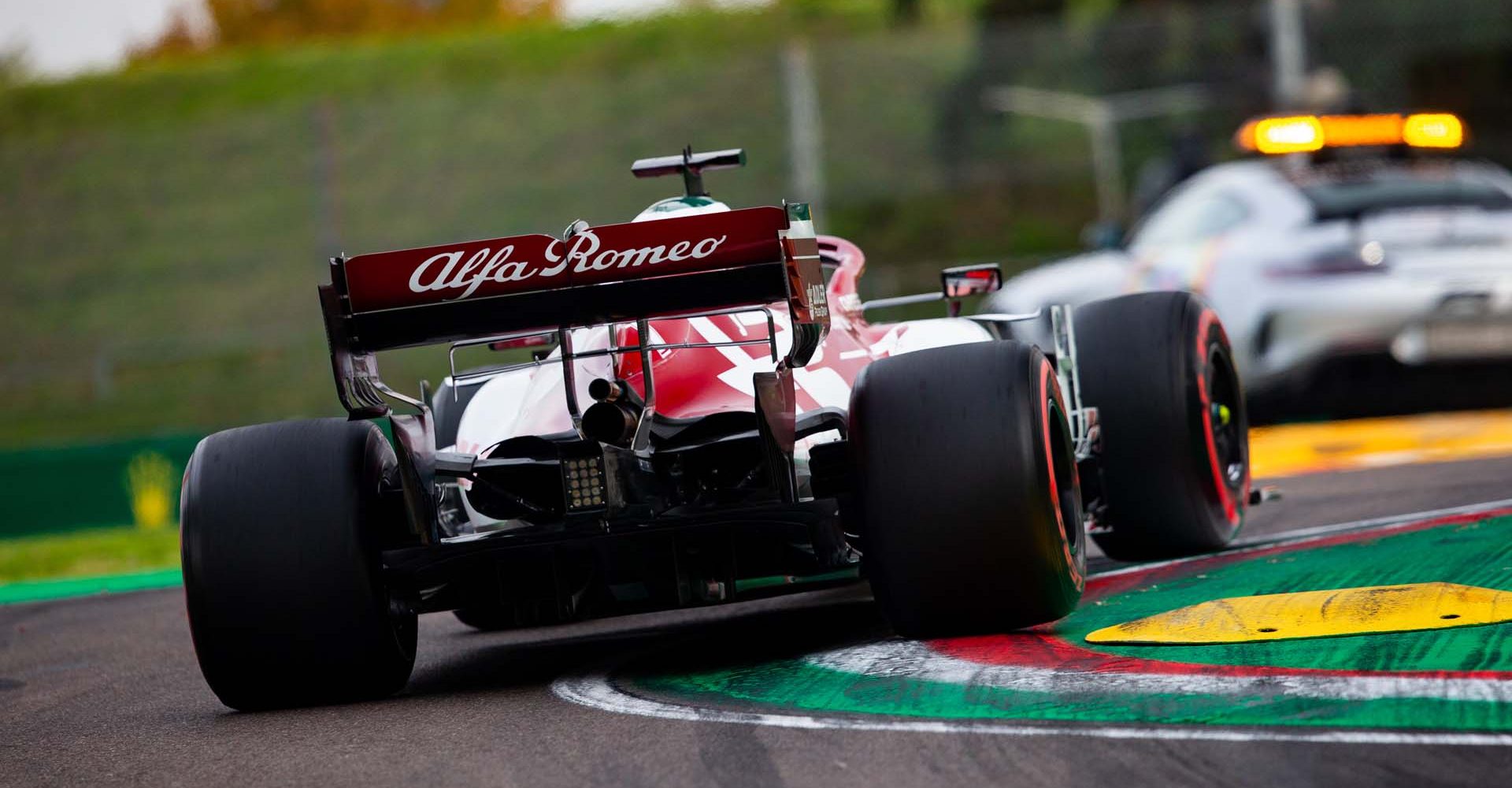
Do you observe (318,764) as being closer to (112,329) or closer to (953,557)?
(953,557)

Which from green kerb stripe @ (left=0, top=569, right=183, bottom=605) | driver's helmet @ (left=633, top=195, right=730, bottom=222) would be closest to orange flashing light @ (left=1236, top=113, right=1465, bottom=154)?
driver's helmet @ (left=633, top=195, right=730, bottom=222)

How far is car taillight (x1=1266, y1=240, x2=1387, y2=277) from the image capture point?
10938 mm

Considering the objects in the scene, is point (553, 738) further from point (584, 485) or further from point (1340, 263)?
point (1340, 263)

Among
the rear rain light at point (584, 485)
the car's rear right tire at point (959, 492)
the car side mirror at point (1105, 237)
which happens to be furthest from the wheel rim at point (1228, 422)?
the car side mirror at point (1105, 237)

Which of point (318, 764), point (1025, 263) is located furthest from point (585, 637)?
point (1025, 263)

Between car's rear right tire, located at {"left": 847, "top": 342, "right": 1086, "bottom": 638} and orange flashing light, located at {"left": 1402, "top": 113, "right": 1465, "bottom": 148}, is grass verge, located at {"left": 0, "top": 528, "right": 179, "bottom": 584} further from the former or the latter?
orange flashing light, located at {"left": 1402, "top": 113, "right": 1465, "bottom": 148}

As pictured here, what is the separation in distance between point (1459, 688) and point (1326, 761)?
582 millimetres

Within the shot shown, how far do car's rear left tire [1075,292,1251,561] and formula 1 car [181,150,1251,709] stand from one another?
108 cm

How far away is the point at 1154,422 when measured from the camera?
6.25 m

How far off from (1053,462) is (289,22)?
152 ft

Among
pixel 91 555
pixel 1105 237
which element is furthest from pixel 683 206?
pixel 91 555

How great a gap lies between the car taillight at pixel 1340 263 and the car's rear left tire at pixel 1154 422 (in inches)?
187

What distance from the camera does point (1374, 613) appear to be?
482 cm

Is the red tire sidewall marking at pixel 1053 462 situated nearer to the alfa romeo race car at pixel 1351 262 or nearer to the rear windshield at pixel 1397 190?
the alfa romeo race car at pixel 1351 262
